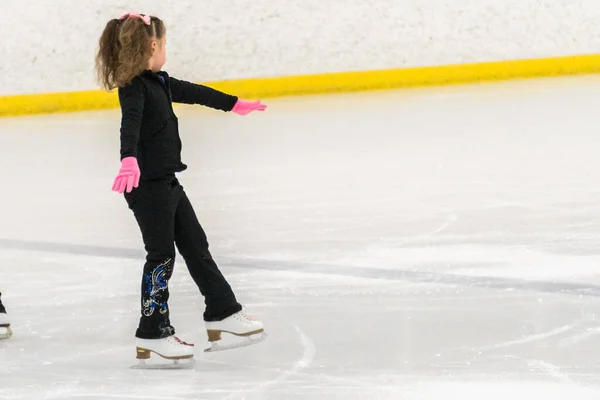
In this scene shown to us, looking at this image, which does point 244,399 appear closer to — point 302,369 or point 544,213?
point 302,369

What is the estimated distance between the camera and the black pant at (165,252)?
245 cm

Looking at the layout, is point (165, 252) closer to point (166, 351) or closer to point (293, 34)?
point (166, 351)

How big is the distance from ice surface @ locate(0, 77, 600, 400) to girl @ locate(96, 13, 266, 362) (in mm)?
125

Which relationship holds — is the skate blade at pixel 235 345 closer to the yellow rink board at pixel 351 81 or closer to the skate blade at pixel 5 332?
the skate blade at pixel 5 332

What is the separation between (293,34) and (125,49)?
730 centimetres

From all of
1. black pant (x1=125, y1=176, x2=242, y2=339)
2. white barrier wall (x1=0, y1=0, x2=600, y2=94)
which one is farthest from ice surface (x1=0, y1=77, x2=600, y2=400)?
white barrier wall (x1=0, y1=0, x2=600, y2=94)

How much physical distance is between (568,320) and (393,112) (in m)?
5.45

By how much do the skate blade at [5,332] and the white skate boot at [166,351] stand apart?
1.39ft

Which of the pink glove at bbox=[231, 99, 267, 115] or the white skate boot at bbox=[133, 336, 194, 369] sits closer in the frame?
the white skate boot at bbox=[133, 336, 194, 369]

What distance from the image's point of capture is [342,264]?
353 cm

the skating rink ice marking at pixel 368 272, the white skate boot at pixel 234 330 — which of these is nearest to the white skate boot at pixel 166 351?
the white skate boot at pixel 234 330

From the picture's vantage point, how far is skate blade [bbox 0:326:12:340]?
276 centimetres

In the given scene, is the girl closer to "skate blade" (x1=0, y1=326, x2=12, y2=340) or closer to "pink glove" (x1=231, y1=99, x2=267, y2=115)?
"pink glove" (x1=231, y1=99, x2=267, y2=115)

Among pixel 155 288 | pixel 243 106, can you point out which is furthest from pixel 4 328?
pixel 243 106
